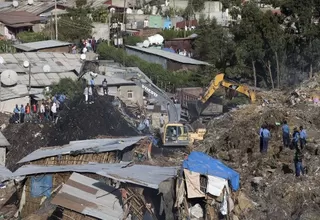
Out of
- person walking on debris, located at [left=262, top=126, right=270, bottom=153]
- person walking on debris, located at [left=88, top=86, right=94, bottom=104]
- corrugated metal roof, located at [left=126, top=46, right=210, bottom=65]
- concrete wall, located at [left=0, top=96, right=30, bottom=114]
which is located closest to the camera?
person walking on debris, located at [left=262, top=126, right=270, bottom=153]

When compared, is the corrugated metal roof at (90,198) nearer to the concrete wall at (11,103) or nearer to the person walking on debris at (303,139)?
the person walking on debris at (303,139)

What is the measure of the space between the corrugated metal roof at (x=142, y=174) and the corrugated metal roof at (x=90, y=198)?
0.99ft

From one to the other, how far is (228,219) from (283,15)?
17.4 meters

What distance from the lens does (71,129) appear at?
763 inches

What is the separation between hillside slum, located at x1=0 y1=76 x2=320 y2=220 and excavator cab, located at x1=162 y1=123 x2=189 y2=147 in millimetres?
875

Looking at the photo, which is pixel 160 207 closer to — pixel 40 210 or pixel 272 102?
pixel 40 210

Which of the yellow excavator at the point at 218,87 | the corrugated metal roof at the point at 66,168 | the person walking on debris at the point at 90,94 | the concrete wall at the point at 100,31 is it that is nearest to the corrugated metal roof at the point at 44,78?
the person walking on debris at the point at 90,94

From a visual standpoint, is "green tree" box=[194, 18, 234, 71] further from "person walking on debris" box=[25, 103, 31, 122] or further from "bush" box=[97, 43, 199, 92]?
"person walking on debris" box=[25, 103, 31, 122]

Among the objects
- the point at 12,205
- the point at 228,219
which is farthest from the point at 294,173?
the point at 12,205

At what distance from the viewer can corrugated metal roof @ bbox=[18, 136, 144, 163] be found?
15719 millimetres

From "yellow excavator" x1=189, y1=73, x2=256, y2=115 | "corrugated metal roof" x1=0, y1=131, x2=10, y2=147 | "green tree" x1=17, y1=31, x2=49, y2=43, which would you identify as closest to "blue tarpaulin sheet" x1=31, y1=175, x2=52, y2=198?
"corrugated metal roof" x1=0, y1=131, x2=10, y2=147

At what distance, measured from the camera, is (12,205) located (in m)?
15.3

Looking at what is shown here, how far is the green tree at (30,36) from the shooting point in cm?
3781

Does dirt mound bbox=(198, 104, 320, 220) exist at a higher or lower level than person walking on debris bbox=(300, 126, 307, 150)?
lower
